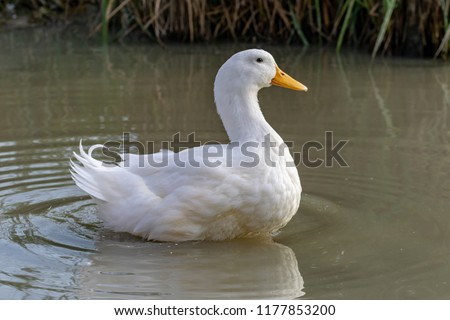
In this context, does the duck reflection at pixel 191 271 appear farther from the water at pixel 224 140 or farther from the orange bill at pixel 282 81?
the orange bill at pixel 282 81

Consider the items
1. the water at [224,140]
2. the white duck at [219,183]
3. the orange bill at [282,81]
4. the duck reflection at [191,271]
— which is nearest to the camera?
the duck reflection at [191,271]

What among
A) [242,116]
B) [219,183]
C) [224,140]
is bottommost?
[224,140]

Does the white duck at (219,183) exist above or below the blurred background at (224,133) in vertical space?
above

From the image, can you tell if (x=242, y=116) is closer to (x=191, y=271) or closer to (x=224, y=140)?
(x=191, y=271)

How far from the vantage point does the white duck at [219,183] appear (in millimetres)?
5016

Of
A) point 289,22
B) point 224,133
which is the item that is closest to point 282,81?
point 224,133

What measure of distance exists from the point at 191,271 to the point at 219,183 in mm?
540

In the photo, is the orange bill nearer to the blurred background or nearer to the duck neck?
the duck neck

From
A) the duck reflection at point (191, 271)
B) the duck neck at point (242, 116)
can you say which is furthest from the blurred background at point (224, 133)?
the duck neck at point (242, 116)

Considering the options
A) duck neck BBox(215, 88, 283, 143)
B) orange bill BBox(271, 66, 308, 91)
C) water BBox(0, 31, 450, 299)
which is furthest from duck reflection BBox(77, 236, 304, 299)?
orange bill BBox(271, 66, 308, 91)

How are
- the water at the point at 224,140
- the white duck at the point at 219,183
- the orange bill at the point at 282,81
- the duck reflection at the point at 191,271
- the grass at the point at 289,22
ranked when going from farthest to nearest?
the grass at the point at 289,22 < the orange bill at the point at 282,81 < the white duck at the point at 219,183 < the water at the point at 224,140 < the duck reflection at the point at 191,271

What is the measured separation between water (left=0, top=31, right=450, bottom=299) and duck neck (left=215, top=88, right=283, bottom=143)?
63cm

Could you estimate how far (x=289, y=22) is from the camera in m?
11.2

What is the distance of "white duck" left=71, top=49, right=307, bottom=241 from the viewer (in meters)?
5.02
